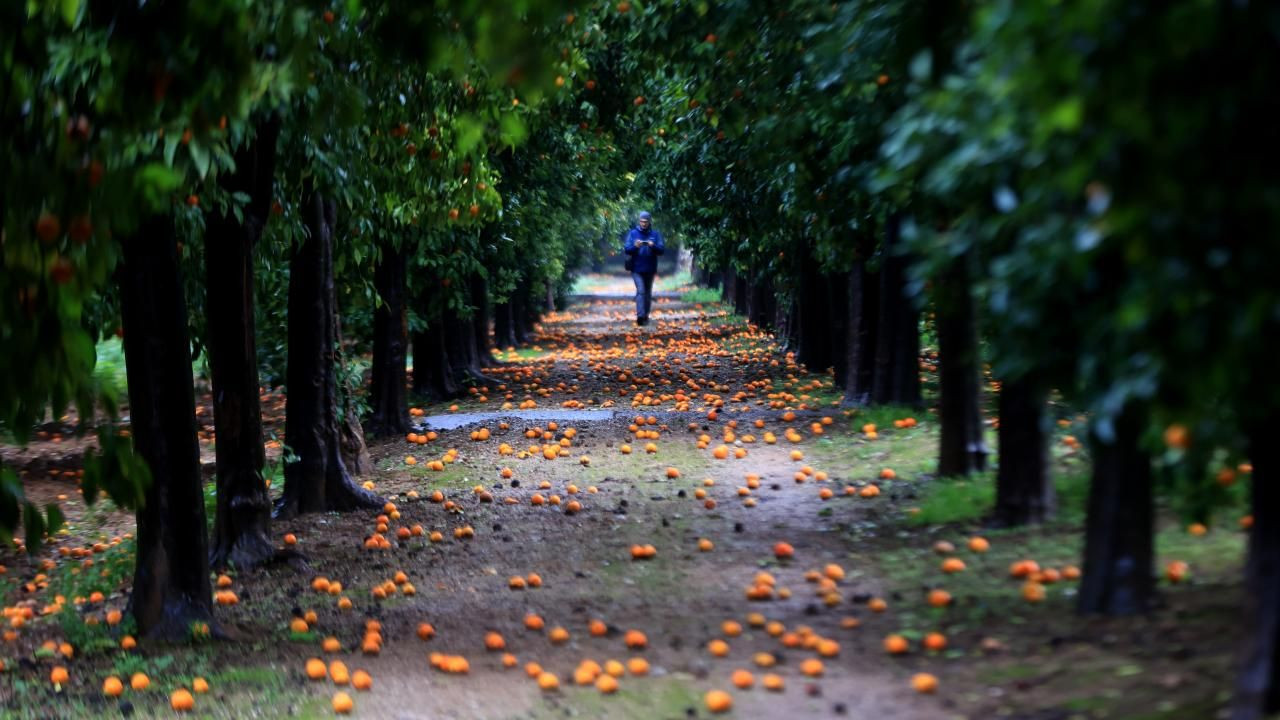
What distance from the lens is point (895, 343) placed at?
12406 mm

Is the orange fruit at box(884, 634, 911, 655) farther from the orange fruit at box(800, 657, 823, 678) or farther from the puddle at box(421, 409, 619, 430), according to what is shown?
the puddle at box(421, 409, 619, 430)

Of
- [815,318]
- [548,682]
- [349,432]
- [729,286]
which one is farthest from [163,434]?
[729,286]

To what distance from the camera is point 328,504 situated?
405 inches

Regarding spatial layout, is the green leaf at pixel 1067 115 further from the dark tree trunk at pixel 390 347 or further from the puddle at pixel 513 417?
the puddle at pixel 513 417

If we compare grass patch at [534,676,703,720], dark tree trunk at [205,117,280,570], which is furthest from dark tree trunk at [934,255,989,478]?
dark tree trunk at [205,117,280,570]

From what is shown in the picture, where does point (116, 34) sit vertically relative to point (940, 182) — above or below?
above

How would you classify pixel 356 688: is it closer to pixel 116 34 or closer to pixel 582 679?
pixel 582 679

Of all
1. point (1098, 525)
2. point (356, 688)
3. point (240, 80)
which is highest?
point (240, 80)

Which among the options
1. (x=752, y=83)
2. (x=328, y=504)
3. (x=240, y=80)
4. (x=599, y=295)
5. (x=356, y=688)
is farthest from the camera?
(x=599, y=295)

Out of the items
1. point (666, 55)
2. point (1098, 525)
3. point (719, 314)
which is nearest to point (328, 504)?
point (666, 55)

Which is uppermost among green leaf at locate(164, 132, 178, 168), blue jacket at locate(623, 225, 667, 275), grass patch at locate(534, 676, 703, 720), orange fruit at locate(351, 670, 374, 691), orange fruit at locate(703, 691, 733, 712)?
green leaf at locate(164, 132, 178, 168)

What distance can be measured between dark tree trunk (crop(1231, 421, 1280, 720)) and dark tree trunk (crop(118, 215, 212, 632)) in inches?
202

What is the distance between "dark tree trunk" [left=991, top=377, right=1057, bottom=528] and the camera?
712 cm

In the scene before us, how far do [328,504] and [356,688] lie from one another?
439 cm
